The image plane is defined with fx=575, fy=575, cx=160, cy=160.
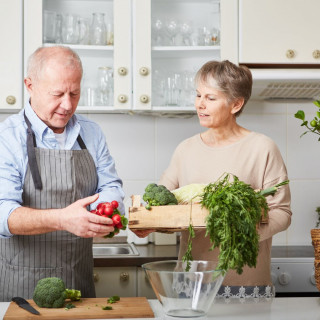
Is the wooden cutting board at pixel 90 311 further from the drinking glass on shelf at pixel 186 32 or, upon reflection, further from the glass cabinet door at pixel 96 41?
the drinking glass on shelf at pixel 186 32

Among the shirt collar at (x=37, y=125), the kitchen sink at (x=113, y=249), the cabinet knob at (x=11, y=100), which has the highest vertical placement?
the cabinet knob at (x=11, y=100)

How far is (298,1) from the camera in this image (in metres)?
2.88

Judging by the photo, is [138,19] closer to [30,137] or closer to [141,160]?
[141,160]

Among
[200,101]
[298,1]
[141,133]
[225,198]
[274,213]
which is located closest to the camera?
[225,198]

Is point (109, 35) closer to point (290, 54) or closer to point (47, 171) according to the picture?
point (290, 54)

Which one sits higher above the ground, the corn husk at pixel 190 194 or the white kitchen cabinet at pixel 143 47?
the white kitchen cabinet at pixel 143 47

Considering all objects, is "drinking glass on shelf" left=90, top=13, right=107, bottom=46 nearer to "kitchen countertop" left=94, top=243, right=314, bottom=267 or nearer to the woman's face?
the woman's face

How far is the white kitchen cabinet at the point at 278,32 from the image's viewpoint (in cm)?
286

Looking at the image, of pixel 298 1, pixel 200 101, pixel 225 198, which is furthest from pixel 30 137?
pixel 298 1

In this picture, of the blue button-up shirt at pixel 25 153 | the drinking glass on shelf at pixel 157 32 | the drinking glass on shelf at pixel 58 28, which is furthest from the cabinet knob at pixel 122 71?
the blue button-up shirt at pixel 25 153

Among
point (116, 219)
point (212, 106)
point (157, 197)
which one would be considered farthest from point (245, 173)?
point (116, 219)

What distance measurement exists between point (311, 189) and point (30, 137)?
1848 millimetres

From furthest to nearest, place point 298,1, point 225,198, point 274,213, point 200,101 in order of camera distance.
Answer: point 298,1 → point 200,101 → point 274,213 → point 225,198

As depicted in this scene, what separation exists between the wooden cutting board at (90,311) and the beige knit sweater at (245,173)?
1.48ft
